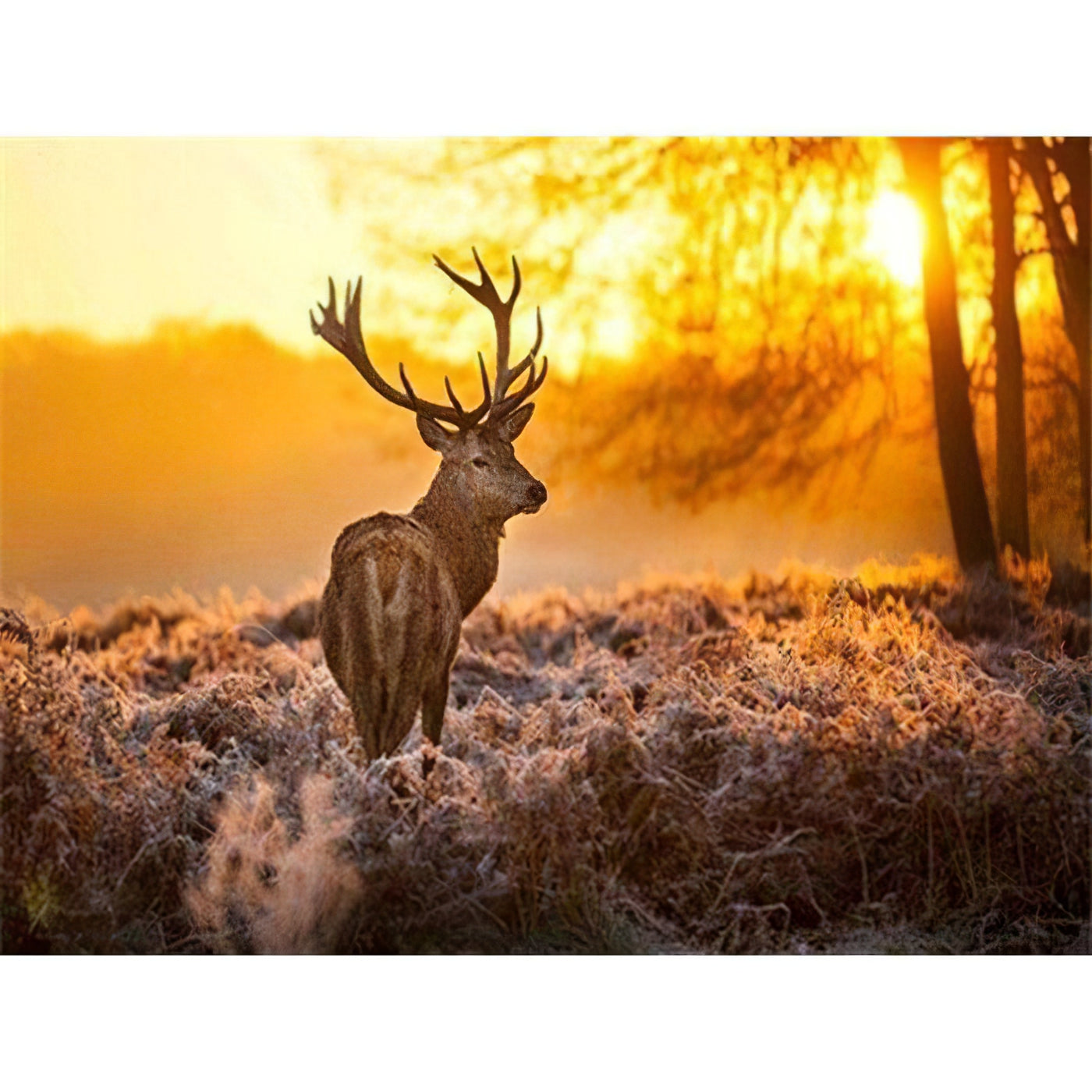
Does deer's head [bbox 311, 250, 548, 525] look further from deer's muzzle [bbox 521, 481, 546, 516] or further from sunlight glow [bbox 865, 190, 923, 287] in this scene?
sunlight glow [bbox 865, 190, 923, 287]

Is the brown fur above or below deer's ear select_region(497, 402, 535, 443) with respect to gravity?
below

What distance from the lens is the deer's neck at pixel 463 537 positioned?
6.81m

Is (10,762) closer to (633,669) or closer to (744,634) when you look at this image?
(633,669)

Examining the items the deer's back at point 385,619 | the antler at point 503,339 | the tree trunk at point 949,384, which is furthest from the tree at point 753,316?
the deer's back at point 385,619

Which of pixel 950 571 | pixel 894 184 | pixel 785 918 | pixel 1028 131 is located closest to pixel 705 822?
pixel 785 918

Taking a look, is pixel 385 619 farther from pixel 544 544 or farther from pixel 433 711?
pixel 544 544

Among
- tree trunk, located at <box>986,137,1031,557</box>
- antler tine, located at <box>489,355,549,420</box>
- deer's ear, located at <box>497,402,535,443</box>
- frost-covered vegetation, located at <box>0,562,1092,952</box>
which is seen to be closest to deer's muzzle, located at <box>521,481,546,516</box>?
deer's ear, located at <box>497,402,535,443</box>

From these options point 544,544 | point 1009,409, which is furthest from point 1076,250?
point 544,544

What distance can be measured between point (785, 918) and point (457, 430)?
2644 mm

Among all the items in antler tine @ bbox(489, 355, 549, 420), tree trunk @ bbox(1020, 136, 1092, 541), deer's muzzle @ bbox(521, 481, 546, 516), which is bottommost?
deer's muzzle @ bbox(521, 481, 546, 516)

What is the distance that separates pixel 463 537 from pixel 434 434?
19.4 inches

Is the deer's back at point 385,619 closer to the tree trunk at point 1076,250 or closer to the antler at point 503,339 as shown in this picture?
the antler at point 503,339

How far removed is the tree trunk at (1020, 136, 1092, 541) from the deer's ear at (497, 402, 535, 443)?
8.50ft

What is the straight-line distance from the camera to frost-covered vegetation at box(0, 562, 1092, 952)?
6.31 meters
